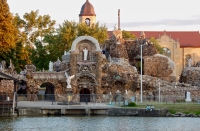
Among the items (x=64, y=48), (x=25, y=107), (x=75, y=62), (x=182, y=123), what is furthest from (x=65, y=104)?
(x=64, y=48)

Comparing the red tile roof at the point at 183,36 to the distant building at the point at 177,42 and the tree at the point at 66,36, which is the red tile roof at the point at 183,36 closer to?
the distant building at the point at 177,42

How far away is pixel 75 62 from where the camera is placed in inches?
3061

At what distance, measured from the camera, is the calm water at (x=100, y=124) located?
45375mm

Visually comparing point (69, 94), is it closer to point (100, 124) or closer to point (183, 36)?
point (100, 124)

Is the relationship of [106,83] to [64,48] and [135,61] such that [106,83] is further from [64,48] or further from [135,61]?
[64,48]

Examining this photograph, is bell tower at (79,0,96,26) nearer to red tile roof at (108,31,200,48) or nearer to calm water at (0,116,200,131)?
red tile roof at (108,31,200,48)

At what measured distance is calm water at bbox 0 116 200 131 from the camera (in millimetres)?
45375

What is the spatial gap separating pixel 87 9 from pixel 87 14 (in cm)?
182

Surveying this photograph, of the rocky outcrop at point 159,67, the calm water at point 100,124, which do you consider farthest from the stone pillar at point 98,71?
the calm water at point 100,124

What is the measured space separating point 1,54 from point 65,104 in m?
22.6

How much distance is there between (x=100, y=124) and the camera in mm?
49188

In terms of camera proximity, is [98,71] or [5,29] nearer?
[98,71]

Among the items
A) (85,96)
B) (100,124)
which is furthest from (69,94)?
(100,124)

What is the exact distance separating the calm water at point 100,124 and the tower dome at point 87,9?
291ft
